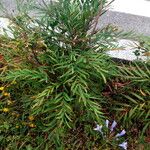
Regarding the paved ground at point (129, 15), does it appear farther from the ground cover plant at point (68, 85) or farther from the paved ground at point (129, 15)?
the ground cover plant at point (68, 85)

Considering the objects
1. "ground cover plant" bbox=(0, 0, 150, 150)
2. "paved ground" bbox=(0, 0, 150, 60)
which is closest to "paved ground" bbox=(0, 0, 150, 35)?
"paved ground" bbox=(0, 0, 150, 60)

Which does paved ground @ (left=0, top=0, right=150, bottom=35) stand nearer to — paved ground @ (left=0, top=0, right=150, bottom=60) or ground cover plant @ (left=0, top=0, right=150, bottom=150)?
paved ground @ (left=0, top=0, right=150, bottom=60)

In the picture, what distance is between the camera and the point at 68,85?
10.1 feet

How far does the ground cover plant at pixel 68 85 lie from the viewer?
3.02 metres

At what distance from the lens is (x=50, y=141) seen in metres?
3.24

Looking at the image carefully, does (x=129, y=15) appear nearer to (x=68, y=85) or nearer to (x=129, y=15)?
(x=129, y=15)

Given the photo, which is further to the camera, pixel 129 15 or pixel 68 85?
pixel 129 15

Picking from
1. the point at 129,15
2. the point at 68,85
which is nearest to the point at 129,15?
the point at 129,15

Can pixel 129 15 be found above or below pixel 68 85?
below

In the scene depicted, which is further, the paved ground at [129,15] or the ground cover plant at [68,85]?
the paved ground at [129,15]

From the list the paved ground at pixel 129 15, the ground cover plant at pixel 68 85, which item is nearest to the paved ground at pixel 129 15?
the paved ground at pixel 129 15

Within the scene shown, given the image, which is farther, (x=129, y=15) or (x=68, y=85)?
(x=129, y=15)

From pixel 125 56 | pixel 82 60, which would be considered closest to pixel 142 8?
pixel 125 56

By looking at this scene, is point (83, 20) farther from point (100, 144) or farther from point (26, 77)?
point (100, 144)
